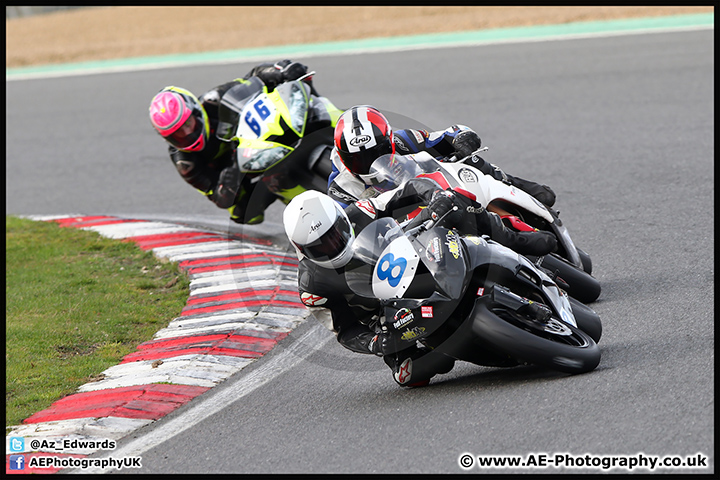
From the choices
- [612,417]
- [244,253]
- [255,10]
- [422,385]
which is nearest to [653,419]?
[612,417]

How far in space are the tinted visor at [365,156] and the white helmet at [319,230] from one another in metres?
1.00

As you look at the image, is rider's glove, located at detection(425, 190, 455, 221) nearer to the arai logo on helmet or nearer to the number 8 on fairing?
the number 8 on fairing

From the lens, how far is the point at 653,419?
388cm

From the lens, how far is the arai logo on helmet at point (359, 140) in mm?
5574

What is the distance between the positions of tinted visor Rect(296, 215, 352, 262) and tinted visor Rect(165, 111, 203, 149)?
3667mm

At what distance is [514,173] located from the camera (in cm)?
900

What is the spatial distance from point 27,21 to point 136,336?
2072cm

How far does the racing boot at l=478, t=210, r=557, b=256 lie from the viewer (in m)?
5.19

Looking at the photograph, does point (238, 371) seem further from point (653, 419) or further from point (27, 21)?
point (27, 21)

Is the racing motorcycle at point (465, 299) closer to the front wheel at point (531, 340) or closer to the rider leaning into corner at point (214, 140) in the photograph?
the front wheel at point (531, 340)

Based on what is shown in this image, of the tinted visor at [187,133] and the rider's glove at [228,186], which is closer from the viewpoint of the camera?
the tinted visor at [187,133]

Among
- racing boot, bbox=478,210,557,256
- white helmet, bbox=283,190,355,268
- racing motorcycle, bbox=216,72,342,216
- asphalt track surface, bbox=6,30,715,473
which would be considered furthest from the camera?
racing motorcycle, bbox=216,72,342,216
